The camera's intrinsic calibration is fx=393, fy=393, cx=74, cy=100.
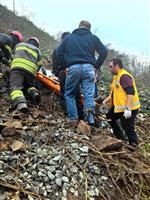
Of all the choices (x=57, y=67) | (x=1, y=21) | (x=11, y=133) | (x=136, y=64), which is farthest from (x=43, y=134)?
(x=136, y=64)

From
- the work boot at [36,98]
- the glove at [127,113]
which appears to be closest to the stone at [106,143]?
the glove at [127,113]

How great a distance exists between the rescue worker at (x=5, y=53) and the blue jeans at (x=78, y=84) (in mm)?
1483

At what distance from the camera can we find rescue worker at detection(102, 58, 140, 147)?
6.05 meters

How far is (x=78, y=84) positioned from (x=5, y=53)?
1.90 m

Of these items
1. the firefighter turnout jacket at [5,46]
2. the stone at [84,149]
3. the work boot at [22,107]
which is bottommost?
the stone at [84,149]

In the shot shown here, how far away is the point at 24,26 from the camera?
15.9 meters

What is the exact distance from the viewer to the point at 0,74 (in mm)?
7438

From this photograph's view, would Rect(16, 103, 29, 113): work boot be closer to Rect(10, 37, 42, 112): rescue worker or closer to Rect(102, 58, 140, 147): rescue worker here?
Rect(10, 37, 42, 112): rescue worker

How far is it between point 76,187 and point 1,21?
1053cm

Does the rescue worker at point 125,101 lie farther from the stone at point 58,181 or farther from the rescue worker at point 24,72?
the stone at point 58,181

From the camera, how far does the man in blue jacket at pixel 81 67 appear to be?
20.7 ft

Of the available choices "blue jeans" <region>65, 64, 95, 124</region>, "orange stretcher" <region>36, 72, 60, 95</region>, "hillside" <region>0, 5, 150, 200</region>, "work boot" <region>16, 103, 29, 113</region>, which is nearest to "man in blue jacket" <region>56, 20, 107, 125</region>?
"blue jeans" <region>65, 64, 95, 124</region>

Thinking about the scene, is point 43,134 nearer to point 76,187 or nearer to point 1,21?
point 76,187

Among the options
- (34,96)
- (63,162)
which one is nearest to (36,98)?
(34,96)
